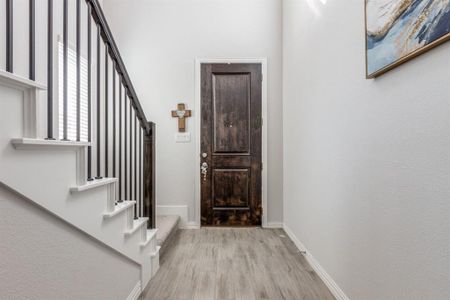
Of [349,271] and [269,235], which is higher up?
[349,271]

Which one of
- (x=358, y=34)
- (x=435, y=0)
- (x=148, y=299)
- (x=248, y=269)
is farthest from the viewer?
(x=248, y=269)

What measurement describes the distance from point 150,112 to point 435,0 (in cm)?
318

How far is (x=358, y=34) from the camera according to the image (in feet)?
5.23

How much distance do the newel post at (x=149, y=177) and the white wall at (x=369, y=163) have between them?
143 cm

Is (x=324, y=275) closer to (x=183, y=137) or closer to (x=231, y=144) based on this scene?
(x=231, y=144)

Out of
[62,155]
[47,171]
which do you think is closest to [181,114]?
[62,155]

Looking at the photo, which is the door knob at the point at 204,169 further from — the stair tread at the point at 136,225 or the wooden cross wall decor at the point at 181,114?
the stair tread at the point at 136,225

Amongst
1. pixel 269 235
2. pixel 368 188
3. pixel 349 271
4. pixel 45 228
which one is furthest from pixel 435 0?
pixel 269 235

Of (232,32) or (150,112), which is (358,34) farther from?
(150,112)

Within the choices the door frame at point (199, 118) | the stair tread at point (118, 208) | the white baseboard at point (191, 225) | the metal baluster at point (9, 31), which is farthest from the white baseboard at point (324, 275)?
the metal baluster at point (9, 31)

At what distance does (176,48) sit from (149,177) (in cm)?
201

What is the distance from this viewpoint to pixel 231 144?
11.8ft

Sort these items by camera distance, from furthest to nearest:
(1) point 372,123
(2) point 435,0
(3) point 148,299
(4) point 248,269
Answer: (4) point 248,269
(3) point 148,299
(1) point 372,123
(2) point 435,0

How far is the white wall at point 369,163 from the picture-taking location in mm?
1007
